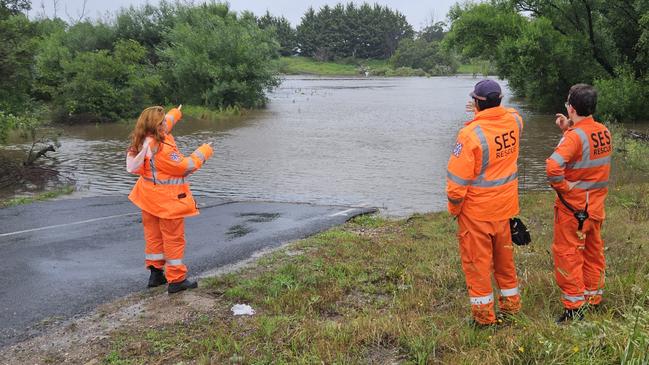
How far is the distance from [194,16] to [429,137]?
75.4 ft

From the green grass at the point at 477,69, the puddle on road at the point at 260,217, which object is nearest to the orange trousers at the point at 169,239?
the puddle on road at the point at 260,217

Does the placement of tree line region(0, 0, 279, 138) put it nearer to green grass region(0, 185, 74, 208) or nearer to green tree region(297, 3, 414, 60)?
green grass region(0, 185, 74, 208)

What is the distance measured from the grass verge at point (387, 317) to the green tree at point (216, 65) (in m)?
30.6

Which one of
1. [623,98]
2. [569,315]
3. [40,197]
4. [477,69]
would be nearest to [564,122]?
[569,315]

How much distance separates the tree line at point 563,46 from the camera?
2723 cm

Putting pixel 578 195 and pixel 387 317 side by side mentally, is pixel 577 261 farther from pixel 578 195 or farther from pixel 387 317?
pixel 387 317

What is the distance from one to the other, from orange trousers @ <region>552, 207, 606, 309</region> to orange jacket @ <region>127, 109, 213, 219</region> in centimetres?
327

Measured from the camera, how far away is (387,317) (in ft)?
15.1

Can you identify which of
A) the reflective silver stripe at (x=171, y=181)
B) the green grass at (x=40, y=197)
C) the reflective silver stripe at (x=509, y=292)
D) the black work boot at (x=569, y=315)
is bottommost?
the green grass at (x=40, y=197)

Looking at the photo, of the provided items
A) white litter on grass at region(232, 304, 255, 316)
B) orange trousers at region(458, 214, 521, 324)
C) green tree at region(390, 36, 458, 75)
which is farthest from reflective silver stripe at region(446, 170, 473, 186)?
green tree at region(390, 36, 458, 75)

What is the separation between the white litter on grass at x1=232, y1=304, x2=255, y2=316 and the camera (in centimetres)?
507

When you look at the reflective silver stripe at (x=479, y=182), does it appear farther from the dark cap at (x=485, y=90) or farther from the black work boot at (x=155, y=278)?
the black work boot at (x=155, y=278)

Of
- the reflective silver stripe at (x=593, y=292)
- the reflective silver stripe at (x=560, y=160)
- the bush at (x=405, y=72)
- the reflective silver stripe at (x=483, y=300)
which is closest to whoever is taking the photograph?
the reflective silver stripe at (x=483, y=300)

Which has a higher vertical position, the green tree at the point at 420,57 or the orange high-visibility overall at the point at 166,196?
the green tree at the point at 420,57
